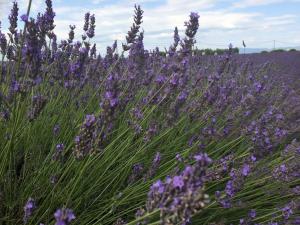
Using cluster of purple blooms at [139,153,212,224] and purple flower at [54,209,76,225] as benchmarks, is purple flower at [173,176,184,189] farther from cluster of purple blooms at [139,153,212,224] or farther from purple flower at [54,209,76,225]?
purple flower at [54,209,76,225]

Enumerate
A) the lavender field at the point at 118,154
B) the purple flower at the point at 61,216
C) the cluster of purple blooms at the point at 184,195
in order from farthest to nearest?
the lavender field at the point at 118,154 → the purple flower at the point at 61,216 → the cluster of purple blooms at the point at 184,195

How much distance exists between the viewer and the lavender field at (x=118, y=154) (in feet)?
4.94

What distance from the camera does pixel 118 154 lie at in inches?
78.7

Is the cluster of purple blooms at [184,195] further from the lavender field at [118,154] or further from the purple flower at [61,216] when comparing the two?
the purple flower at [61,216]

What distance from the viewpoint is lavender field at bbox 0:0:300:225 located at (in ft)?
4.94

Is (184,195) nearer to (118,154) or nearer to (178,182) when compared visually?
(178,182)

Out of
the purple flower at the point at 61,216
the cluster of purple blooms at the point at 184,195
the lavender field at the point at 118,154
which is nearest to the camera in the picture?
the cluster of purple blooms at the point at 184,195

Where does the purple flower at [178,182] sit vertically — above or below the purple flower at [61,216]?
above

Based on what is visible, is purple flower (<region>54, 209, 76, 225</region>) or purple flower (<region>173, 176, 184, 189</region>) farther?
purple flower (<region>54, 209, 76, 225</region>)

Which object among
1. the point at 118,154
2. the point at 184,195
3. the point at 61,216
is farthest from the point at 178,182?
the point at 118,154

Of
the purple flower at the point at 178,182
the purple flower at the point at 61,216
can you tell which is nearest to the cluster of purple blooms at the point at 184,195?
the purple flower at the point at 178,182

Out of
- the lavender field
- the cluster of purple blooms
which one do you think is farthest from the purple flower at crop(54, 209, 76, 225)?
the cluster of purple blooms

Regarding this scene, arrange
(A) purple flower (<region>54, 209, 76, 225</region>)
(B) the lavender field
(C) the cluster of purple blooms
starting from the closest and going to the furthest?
1. (C) the cluster of purple blooms
2. (A) purple flower (<region>54, 209, 76, 225</region>)
3. (B) the lavender field

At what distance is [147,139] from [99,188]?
35 cm
